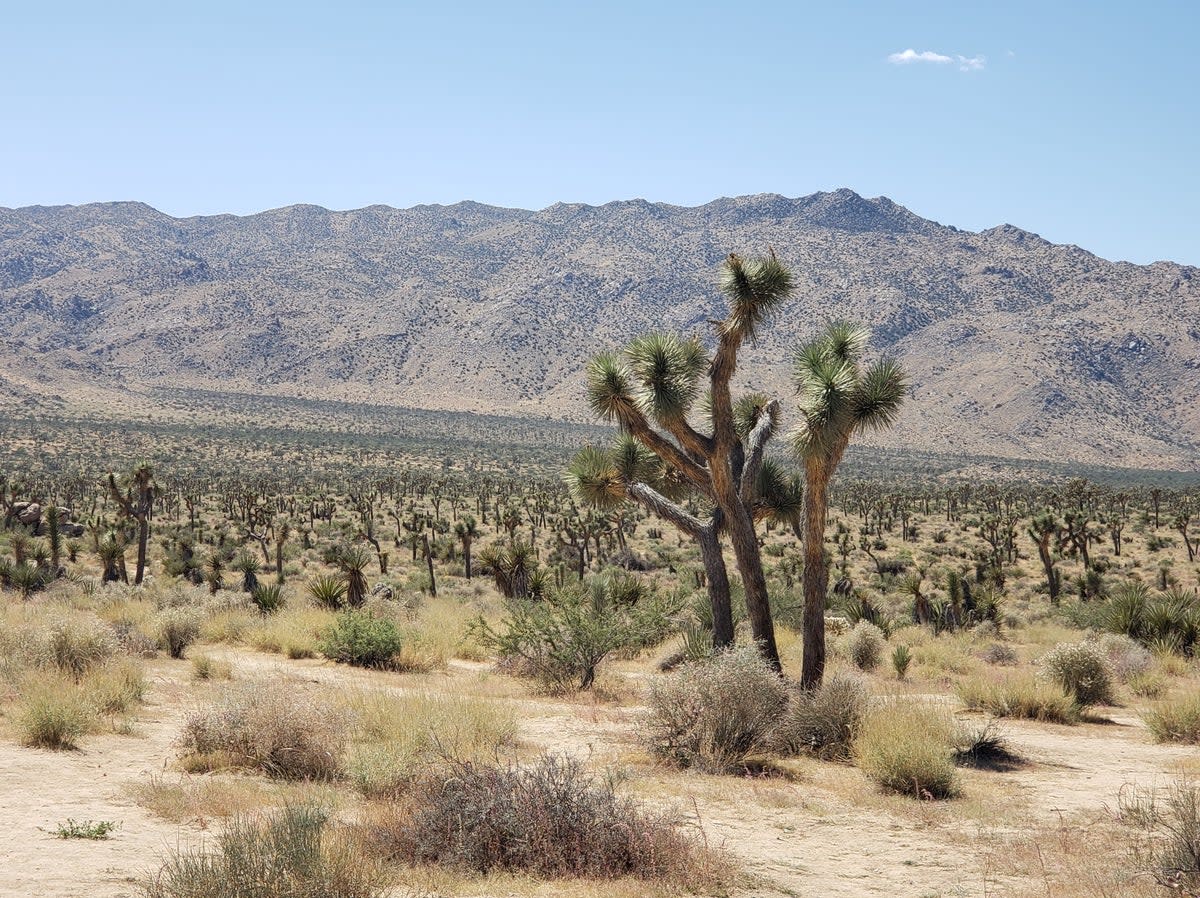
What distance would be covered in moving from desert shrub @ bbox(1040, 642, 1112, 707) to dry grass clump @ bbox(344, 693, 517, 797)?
8846 millimetres

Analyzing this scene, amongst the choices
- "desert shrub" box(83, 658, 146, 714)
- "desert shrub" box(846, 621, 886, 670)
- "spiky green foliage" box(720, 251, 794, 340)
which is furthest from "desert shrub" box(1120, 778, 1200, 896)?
"desert shrub" box(846, 621, 886, 670)

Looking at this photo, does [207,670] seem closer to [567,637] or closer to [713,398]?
[567,637]

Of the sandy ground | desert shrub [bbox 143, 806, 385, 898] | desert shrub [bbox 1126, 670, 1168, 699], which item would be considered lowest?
desert shrub [bbox 1126, 670, 1168, 699]

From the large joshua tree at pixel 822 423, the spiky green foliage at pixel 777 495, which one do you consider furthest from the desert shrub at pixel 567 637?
the large joshua tree at pixel 822 423

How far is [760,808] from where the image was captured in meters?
9.45

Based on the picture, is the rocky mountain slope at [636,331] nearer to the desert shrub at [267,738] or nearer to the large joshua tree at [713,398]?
the large joshua tree at [713,398]

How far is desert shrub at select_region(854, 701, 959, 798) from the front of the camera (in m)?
10.1

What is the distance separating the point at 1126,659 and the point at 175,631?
1603cm

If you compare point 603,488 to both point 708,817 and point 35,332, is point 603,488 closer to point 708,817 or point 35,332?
point 708,817

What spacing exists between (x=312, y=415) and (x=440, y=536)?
277 ft

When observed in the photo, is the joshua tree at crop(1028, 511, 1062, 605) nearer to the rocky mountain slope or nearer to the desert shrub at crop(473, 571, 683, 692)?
the desert shrub at crop(473, 571, 683, 692)

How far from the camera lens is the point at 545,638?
16234 millimetres

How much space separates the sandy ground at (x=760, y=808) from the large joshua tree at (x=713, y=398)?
10.0ft

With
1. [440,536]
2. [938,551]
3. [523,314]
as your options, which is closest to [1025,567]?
[938,551]
